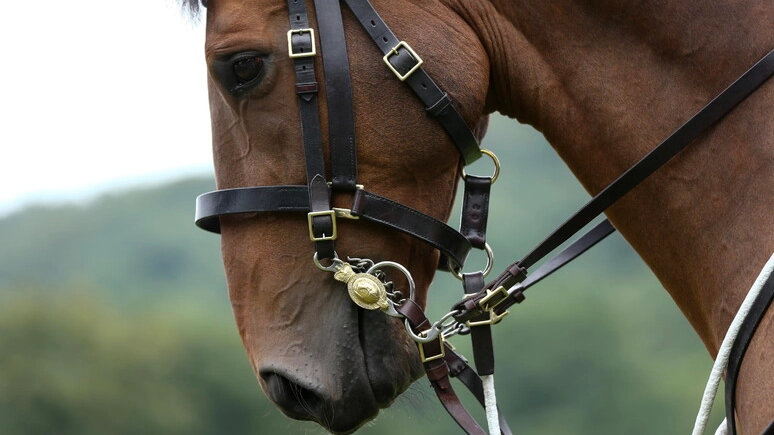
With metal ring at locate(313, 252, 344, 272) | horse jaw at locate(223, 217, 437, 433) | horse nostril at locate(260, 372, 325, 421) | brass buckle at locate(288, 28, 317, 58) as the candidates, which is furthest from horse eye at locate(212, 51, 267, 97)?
horse nostril at locate(260, 372, 325, 421)

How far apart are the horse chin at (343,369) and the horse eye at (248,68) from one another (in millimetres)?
814

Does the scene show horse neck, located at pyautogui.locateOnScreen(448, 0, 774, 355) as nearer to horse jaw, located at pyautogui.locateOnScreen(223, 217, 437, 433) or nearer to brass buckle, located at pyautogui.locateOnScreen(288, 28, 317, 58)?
brass buckle, located at pyautogui.locateOnScreen(288, 28, 317, 58)

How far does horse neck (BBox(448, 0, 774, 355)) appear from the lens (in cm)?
361

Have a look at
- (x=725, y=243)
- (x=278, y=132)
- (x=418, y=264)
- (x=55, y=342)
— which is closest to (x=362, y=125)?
(x=278, y=132)

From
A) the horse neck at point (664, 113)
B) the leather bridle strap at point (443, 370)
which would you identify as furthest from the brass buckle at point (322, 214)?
the horse neck at point (664, 113)

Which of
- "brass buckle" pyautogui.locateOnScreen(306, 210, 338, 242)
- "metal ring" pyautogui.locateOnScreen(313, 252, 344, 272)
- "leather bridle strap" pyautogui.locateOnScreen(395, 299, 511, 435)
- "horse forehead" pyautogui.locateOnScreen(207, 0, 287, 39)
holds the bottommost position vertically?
"leather bridle strap" pyautogui.locateOnScreen(395, 299, 511, 435)

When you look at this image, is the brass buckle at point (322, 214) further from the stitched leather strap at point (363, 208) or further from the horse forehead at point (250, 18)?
the horse forehead at point (250, 18)

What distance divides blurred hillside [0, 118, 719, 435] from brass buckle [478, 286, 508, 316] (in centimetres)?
1680

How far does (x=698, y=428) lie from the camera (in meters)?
3.64

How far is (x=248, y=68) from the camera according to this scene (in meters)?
3.96

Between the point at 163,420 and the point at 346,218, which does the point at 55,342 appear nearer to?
the point at 163,420

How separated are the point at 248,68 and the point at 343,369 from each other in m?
1.09

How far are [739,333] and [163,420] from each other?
2390 centimetres

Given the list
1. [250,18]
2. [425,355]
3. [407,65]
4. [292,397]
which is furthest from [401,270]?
[250,18]
